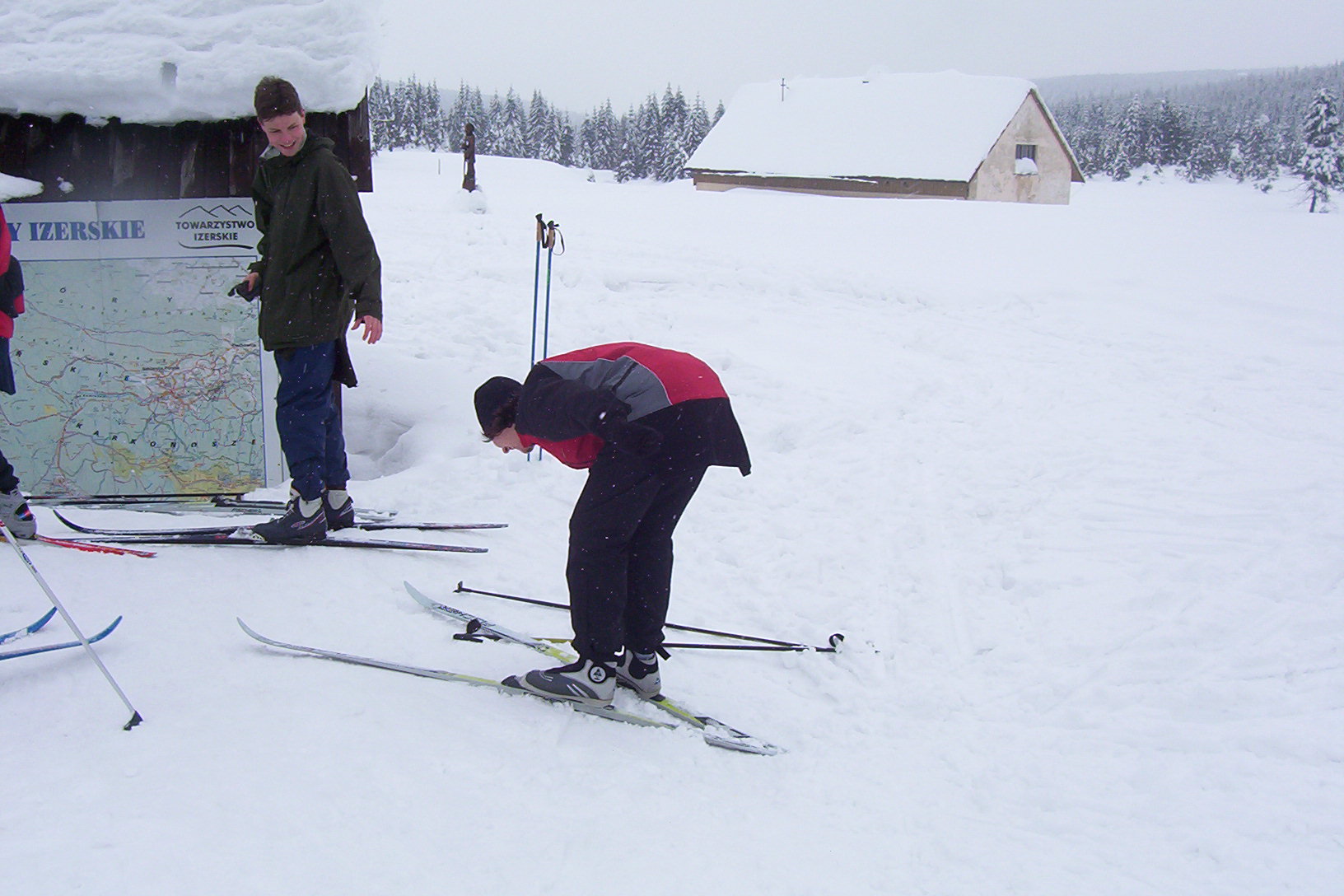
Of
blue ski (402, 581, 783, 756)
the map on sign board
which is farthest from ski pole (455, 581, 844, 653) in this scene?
the map on sign board

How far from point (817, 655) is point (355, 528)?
8.44 feet

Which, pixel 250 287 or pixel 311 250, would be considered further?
pixel 250 287

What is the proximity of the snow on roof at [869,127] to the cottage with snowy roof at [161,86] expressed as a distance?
28.3 meters

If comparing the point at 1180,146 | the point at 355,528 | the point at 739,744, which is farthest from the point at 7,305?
the point at 1180,146

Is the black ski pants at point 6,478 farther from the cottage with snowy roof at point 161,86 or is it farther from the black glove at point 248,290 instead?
the cottage with snowy roof at point 161,86

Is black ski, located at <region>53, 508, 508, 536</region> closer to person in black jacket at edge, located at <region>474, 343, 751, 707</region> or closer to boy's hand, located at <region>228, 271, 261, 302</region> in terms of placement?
boy's hand, located at <region>228, 271, 261, 302</region>

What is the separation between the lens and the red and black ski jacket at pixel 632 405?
2883 mm

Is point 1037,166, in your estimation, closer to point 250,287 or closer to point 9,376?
point 250,287

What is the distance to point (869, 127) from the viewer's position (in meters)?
33.5

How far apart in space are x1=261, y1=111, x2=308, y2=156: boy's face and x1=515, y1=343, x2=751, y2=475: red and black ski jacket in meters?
1.94

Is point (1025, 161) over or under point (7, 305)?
over

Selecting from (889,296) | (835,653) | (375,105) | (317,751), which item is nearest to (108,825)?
(317,751)

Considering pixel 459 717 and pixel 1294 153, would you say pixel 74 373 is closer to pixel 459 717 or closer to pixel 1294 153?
pixel 459 717

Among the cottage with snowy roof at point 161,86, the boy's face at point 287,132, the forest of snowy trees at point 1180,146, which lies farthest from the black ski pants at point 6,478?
the forest of snowy trees at point 1180,146
